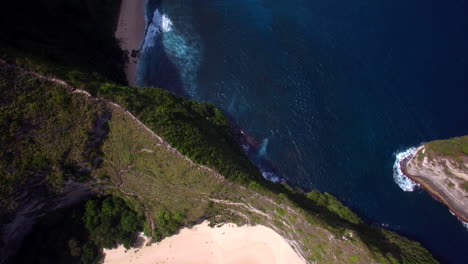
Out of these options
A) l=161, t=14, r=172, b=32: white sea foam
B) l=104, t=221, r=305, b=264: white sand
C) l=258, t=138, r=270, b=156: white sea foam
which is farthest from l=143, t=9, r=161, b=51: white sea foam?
l=104, t=221, r=305, b=264: white sand

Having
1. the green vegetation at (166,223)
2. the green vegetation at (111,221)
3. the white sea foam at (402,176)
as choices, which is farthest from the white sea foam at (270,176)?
the green vegetation at (111,221)

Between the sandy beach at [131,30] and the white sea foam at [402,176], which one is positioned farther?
the sandy beach at [131,30]

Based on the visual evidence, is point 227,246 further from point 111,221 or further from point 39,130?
point 39,130

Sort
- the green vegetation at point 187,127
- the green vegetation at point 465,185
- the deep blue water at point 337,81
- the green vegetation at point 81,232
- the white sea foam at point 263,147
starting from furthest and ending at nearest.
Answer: the white sea foam at point 263,147, the deep blue water at point 337,81, the green vegetation at point 465,185, the green vegetation at point 81,232, the green vegetation at point 187,127

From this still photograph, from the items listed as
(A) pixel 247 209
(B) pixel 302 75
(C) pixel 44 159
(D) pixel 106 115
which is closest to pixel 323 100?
(B) pixel 302 75

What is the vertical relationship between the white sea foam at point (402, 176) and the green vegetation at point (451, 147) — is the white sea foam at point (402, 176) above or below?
below

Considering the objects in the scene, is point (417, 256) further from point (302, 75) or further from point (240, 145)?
point (302, 75)

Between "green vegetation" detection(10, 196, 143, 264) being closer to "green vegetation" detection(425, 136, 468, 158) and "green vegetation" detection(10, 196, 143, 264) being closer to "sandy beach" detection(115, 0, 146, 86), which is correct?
"sandy beach" detection(115, 0, 146, 86)

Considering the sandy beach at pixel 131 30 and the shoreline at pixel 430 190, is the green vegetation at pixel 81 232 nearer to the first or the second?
the sandy beach at pixel 131 30
